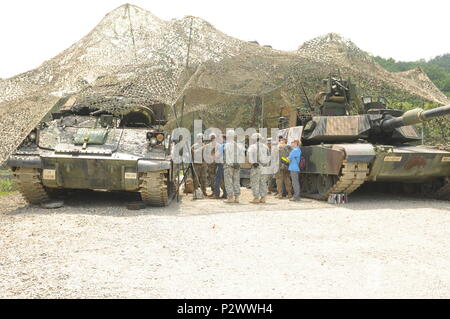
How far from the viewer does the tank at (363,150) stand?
1080cm

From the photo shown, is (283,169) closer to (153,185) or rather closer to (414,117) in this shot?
(414,117)

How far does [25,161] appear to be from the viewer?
9133 millimetres

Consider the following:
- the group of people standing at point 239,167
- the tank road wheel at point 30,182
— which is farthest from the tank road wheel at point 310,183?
the tank road wheel at point 30,182

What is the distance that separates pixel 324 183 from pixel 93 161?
5.90 meters

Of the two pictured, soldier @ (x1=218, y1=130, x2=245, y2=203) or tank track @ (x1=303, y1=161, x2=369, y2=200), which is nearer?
tank track @ (x1=303, y1=161, x2=369, y2=200)

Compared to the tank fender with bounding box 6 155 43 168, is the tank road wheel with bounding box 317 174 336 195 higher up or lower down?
lower down

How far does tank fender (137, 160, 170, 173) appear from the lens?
29.6ft

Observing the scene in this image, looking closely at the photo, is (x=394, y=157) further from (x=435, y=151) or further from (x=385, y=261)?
(x=385, y=261)

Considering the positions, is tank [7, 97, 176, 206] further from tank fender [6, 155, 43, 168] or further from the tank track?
the tank track

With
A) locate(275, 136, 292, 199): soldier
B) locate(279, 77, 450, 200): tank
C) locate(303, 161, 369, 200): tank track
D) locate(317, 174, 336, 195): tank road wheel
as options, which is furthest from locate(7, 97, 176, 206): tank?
locate(317, 174, 336, 195): tank road wheel

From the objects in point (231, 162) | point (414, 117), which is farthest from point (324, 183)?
point (231, 162)

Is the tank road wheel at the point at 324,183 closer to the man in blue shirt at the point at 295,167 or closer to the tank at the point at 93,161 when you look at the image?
the man in blue shirt at the point at 295,167

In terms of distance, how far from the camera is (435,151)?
36.8ft

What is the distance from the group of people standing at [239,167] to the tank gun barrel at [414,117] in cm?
218
